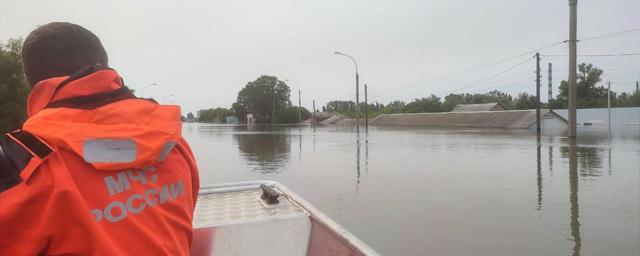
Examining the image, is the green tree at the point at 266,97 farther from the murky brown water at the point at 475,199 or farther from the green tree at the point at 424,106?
the murky brown water at the point at 475,199

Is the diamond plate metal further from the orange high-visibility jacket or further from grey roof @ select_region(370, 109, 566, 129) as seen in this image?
grey roof @ select_region(370, 109, 566, 129)

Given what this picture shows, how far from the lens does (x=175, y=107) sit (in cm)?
155

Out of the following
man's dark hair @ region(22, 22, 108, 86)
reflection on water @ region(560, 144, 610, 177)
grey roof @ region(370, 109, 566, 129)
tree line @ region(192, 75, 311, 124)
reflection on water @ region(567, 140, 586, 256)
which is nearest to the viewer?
man's dark hair @ region(22, 22, 108, 86)

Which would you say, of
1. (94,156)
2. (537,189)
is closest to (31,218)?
(94,156)

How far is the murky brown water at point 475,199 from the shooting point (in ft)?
17.6

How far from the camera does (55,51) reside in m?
1.46

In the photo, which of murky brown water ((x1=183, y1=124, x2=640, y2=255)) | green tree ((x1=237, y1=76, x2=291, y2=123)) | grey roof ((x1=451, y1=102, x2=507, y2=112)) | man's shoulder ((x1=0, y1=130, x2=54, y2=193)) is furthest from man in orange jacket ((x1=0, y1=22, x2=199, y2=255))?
green tree ((x1=237, y1=76, x2=291, y2=123))

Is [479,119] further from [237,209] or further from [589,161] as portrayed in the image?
[237,209]

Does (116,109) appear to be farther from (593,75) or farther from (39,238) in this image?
(593,75)

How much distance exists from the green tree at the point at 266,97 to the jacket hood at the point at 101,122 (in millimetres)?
98098

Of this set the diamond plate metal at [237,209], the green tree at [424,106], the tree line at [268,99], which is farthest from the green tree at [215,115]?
the diamond plate metal at [237,209]

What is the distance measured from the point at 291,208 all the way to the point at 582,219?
4832mm

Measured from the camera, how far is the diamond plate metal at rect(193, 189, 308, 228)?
325 cm

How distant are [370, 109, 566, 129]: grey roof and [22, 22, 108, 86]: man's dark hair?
4450 centimetres
